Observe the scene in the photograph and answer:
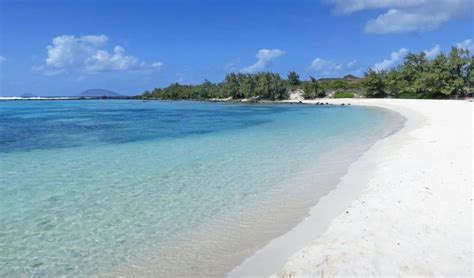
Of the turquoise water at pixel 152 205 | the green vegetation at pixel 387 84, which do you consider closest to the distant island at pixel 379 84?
the green vegetation at pixel 387 84

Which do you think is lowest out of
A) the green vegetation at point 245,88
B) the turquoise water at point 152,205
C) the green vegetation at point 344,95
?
the turquoise water at point 152,205

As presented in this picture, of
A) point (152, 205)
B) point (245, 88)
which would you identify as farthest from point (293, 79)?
point (152, 205)

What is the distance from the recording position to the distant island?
63625 millimetres

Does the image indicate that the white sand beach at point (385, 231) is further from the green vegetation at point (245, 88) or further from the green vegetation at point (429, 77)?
the green vegetation at point (245, 88)

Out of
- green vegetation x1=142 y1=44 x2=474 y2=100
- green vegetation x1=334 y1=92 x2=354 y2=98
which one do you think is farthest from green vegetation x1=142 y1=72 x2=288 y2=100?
green vegetation x1=334 y1=92 x2=354 y2=98

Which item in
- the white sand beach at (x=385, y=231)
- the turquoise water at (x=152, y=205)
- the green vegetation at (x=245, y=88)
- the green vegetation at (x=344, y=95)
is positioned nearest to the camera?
the white sand beach at (x=385, y=231)

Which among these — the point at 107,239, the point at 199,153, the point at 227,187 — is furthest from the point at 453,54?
the point at 107,239

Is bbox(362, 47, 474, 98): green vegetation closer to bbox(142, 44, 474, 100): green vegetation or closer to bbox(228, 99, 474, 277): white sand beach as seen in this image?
bbox(142, 44, 474, 100): green vegetation

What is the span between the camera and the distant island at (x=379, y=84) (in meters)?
63.6

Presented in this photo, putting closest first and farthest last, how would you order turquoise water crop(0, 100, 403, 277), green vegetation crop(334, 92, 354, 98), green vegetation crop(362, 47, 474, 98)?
1. turquoise water crop(0, 100, 403, 277)
2. green vegetation crop(362, 47, 474, 98)
3. green vegetation crop(334, 92, 354, 98)

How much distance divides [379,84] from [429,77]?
16115mm

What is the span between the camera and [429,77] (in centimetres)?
6444

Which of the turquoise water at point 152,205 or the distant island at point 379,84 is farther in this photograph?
the distant island at point 379,84

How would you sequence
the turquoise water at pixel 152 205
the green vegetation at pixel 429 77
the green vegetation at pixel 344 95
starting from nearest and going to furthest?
the turquoise water at pixel 152 205
the green vegetation at pixel 429 77
the green vegetation at pixel 344 95
